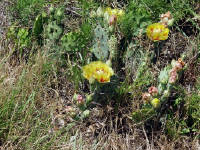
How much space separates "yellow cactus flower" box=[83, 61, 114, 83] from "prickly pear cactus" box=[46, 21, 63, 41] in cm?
41

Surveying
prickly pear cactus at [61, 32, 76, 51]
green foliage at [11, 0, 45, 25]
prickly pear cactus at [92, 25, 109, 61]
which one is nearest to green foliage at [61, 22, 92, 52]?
prickly pear cactus at [61, 32, 76, 51]

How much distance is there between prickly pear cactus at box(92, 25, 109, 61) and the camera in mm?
1979

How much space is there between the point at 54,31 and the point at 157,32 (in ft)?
1.93

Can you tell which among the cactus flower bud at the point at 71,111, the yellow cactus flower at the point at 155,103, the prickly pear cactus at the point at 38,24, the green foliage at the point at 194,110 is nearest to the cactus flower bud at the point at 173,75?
the yellow cactus flower at the point at 155,103

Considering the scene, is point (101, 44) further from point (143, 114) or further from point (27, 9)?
point (27, 9)

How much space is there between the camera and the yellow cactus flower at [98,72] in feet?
5.75

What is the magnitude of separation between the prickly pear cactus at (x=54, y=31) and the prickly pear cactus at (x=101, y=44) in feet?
0.76

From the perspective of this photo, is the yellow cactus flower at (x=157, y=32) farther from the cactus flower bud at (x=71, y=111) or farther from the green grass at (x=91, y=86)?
the cactus flower bud at (x=71, y=111)

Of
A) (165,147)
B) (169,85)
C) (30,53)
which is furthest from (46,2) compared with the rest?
(165,147)

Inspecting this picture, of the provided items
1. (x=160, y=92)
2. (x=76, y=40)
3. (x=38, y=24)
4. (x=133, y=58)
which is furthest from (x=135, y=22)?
(x=38, y=24)

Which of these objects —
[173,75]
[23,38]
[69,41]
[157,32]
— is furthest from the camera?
[23,38]

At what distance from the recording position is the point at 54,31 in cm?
212

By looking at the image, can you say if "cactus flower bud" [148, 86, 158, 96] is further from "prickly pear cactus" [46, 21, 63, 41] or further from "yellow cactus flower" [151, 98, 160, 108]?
"prickly pear cactus" [46, 21, 63, 41]

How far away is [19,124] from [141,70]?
676 millimetres
